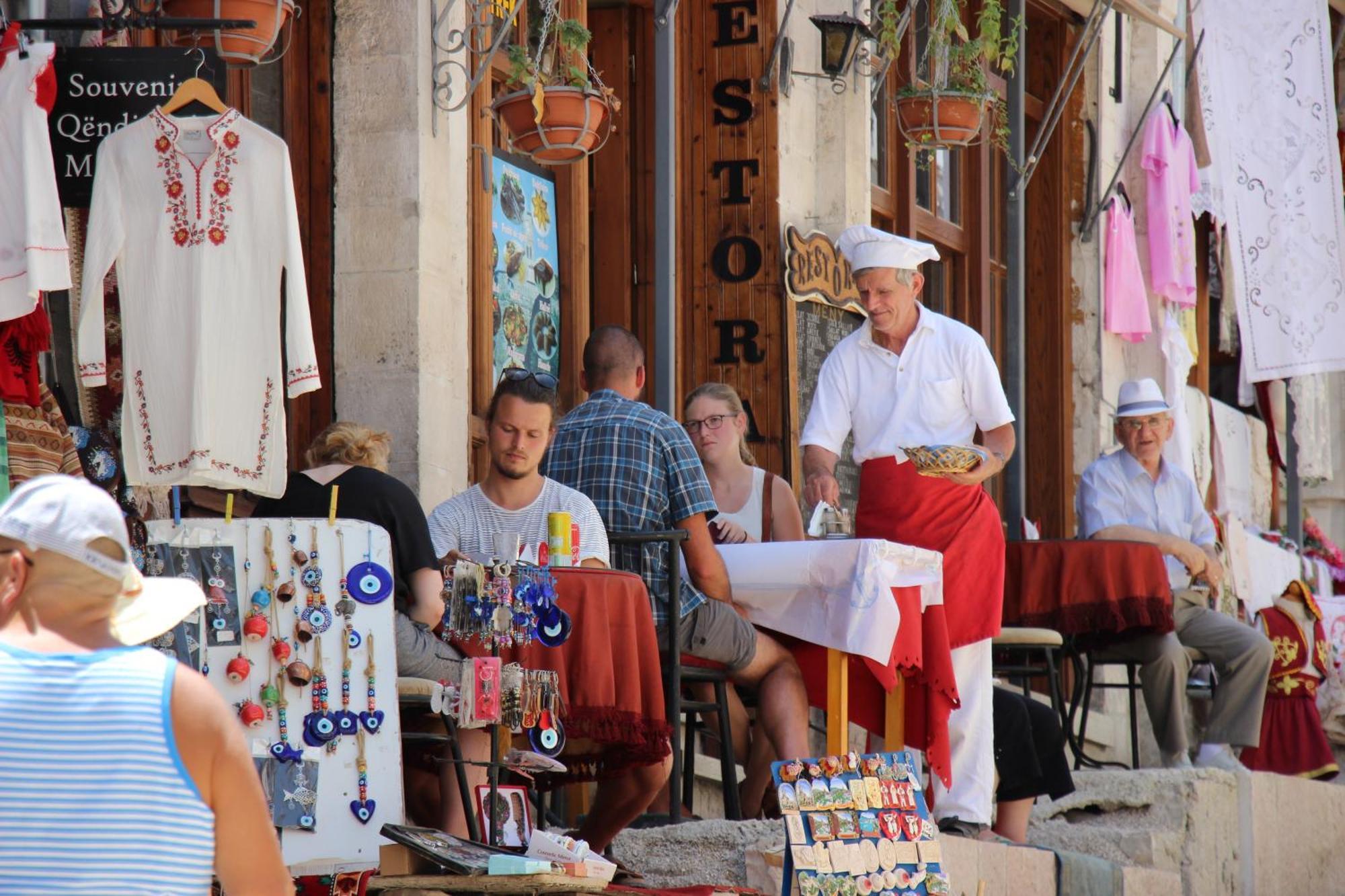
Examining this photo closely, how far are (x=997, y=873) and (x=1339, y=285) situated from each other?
21.5 ft

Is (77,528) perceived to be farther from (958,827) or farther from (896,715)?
(958,827)

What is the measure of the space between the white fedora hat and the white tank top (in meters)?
2.62

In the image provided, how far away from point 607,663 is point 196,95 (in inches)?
66.4

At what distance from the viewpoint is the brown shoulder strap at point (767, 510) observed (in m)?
7.38

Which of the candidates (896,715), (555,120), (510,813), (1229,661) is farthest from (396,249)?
(1229,661)

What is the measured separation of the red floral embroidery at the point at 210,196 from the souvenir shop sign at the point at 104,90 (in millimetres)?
120

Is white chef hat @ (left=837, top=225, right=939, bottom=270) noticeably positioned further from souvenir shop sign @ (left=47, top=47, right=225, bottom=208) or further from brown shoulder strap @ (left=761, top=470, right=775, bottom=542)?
souvenir shop sign @ (left=47, top=47, right=225, bottom=208)

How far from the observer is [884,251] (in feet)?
22.2

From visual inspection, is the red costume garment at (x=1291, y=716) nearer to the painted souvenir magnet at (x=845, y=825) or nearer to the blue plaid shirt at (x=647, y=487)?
the blue plaid shirt at (x=647, y=487)

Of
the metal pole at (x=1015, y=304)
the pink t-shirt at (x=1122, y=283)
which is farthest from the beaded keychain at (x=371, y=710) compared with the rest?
the pink t-shirt at (x=1122, y=283)

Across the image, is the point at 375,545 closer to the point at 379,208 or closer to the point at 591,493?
the point at 591,493

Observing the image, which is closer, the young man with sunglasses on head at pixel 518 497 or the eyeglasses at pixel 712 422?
the young man with sunglasses on head at pixel 518 497

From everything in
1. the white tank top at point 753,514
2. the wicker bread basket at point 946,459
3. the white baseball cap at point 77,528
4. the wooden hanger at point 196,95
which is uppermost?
the wooden hanger at point 196,95

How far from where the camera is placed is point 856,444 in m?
6.97
